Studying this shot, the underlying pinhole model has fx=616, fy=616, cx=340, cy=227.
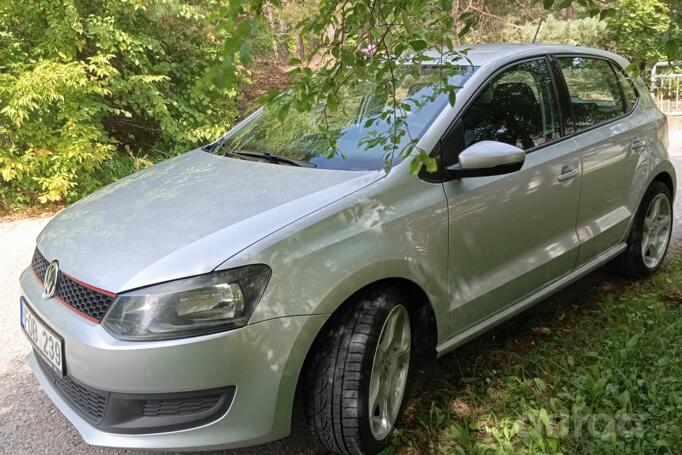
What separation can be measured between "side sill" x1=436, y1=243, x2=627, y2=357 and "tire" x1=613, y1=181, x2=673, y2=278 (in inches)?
5.8

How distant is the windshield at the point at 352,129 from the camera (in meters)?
2.67

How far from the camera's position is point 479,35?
38.5 ft

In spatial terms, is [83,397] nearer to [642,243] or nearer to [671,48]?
[671,48]

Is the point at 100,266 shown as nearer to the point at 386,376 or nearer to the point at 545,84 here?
the point at 386,376

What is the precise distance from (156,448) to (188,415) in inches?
5.8

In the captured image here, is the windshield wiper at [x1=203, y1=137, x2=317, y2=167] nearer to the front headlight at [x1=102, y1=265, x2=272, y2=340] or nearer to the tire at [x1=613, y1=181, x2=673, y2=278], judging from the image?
the front headlight at [x1=102, y1=265, x2=272, y2=340]

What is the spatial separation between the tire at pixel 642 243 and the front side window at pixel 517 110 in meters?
1.14

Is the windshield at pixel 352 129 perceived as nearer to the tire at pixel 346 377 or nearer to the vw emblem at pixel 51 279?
the tire at pixel 346 377

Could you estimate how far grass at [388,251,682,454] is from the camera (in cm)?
245

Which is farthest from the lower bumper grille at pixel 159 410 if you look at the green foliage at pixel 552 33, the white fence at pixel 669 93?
the white fence at pixel 669 93

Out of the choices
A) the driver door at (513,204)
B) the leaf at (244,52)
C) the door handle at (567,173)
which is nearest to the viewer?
the leaf at (244,52)

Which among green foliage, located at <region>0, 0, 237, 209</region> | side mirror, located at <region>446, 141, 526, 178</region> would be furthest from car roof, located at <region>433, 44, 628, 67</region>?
green foliage, located at <region>0, 0, 237, 209</region>

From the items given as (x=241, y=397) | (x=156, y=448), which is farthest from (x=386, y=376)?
(x=156, y=448)

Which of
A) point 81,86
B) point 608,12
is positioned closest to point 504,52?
point 608,12
